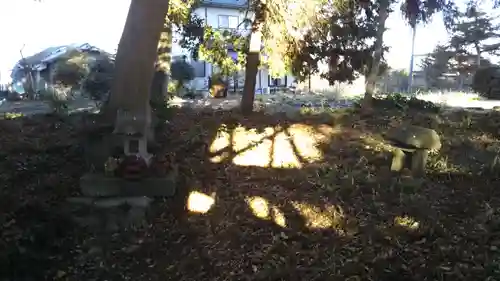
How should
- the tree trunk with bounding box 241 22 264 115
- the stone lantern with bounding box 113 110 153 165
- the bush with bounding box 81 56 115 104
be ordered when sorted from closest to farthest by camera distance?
the stone lantern with bounding box 113 110 153 165 < the tree trunk with bounding box 241 22 264 115 < the bush with bounding box 81 56 115 104

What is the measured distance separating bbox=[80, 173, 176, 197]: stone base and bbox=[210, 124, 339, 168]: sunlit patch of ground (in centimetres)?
107

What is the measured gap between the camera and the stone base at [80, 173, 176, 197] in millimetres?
3859

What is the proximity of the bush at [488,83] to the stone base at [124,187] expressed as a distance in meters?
14.0

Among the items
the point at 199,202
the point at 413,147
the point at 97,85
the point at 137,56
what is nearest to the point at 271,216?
the point at 199,202

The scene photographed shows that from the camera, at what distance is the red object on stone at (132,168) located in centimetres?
386

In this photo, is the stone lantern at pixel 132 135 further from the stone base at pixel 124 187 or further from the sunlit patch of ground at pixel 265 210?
the sunlit patch of ground at pixel 265 210

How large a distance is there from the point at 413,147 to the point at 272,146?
1.67 m

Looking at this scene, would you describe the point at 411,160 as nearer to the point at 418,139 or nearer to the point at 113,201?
the point at 418,139

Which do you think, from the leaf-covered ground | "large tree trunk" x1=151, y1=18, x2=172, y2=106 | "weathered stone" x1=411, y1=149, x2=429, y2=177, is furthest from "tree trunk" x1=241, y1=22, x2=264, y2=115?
"weathered stone" x1=411, y1=149, x2=429, y2=177

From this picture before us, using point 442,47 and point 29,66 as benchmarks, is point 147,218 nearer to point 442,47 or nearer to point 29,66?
point 29,66

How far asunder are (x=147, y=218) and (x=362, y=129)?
3396 mm

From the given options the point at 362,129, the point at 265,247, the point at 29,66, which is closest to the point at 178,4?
the point at 362,129

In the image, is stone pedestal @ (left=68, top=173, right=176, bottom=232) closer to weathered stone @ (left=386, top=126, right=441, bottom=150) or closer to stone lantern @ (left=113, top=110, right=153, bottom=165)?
stone lantern @ (left=113, top=110, right=153, bottom=165)

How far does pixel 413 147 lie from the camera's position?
13.9 feet
